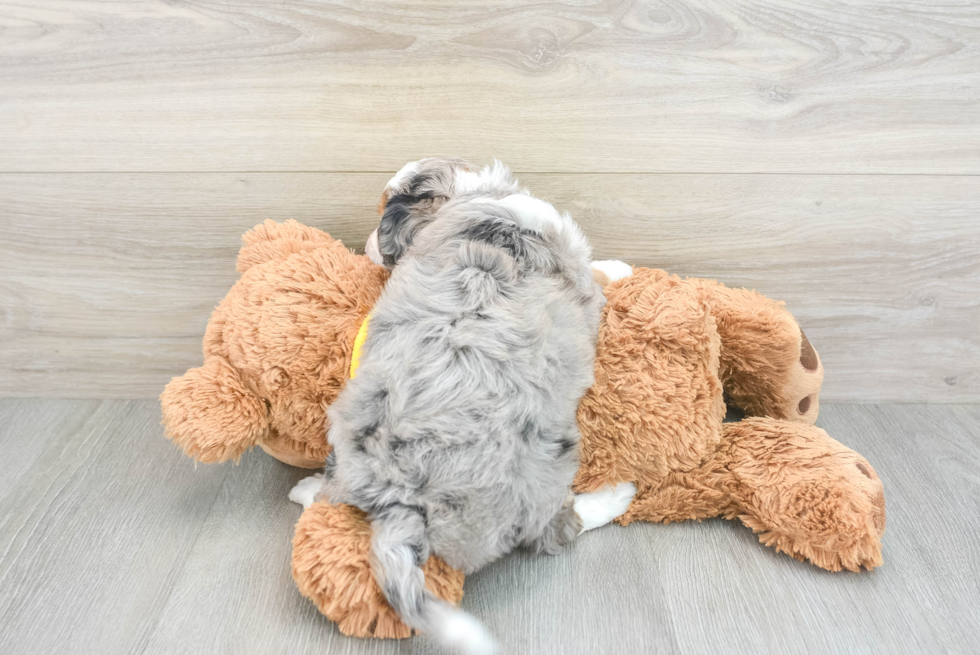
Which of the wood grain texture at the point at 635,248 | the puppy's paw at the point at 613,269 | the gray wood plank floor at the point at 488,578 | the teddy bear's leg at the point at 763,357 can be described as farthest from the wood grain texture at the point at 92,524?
the teddy bear's leg at the point at 763,357

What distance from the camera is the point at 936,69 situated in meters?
0.94

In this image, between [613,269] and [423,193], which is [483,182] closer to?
[423,193]

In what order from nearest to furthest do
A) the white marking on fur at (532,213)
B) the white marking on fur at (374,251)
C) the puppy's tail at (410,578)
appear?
1. the puppy's tail at (410,578)
2. the white marking on fur at (532,213)
3. the white marking on fur at (374,251)

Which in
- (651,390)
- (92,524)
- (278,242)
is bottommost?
(92,524)

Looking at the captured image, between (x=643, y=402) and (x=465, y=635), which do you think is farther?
(x=643, y=402)

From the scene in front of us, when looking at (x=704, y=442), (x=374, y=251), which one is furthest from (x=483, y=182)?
(x=704, y=442)

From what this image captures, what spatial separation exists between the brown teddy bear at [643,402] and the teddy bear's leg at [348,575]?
0.12 ft

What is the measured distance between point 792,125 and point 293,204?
0.75 meters

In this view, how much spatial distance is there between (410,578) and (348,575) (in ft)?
0.30

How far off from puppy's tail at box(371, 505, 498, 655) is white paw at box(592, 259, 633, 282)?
44 cm

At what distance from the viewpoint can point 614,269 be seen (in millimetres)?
952

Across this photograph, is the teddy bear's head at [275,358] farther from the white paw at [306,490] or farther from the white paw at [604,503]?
the white paw at [604,503]

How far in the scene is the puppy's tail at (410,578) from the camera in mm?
665

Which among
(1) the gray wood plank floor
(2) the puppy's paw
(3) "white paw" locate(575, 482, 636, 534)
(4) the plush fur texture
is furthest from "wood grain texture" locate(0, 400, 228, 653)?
(2) the puppy's paw
